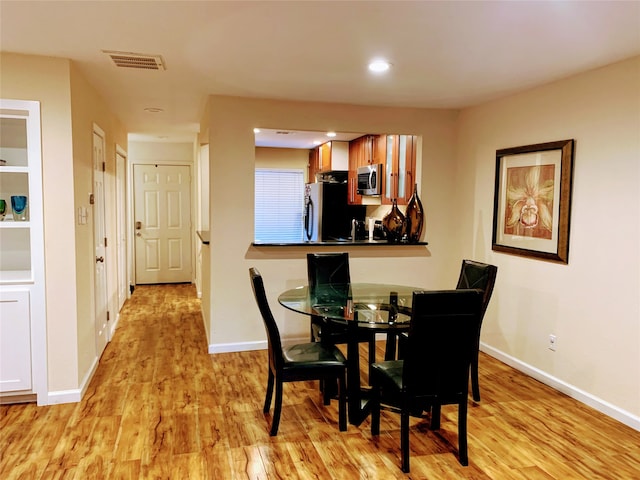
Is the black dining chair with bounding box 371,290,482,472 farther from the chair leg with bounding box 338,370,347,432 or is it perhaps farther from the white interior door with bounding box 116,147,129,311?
the white interior door with bounding box 116,147,129,311

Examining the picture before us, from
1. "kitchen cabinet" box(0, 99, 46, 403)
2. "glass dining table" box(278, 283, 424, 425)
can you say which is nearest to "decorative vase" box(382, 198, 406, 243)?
"glass dining table" box(278, 283, 424, 425)

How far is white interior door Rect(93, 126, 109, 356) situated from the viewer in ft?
12.6

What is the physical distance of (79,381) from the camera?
3191mm

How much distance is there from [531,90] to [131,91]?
10.7ft

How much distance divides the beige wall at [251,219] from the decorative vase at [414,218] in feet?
0.31

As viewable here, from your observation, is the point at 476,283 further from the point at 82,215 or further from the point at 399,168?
the point at 82,215

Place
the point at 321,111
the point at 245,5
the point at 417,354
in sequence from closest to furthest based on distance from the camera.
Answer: the point at 245,5 < the point at 417,354 < the point at 321,111

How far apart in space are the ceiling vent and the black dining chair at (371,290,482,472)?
2.20m

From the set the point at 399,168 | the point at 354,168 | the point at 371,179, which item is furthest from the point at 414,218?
the point at 354,168

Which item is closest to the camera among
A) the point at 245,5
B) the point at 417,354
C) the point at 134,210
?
the point at 245,5

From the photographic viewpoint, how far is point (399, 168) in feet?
16.5

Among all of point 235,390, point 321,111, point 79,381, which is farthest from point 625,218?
point 79,381

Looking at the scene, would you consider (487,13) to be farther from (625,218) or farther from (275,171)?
(275,171)

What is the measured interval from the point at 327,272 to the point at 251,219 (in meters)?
0.90
